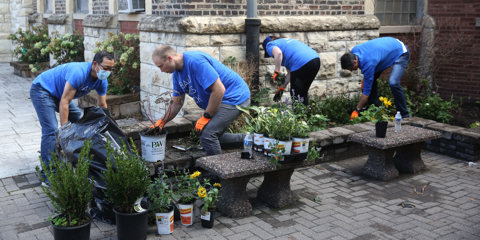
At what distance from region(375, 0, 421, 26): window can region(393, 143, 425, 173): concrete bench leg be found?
15.5 feet

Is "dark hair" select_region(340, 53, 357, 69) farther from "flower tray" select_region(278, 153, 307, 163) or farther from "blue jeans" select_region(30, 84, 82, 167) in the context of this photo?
"blue jeans" select_region(30, 84, 82, 167)

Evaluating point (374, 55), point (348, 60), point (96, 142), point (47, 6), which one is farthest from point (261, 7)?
point (47, 6)

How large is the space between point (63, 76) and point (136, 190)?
6.36 feet

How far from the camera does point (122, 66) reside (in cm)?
920

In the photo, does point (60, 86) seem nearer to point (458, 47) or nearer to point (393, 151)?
point (393, 151)

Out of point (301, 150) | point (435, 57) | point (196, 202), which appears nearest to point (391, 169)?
point (301, 150)

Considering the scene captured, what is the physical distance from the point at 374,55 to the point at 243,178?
3.49 meters

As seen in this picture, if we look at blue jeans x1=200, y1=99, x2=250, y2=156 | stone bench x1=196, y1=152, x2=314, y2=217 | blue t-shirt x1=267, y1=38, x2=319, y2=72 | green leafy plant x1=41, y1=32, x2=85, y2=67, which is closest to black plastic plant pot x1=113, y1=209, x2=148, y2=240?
stone bench x1=196, y1=152, x2=314, y2=217

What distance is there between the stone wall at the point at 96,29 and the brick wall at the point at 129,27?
0.14 m

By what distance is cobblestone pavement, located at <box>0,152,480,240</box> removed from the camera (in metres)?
4.41

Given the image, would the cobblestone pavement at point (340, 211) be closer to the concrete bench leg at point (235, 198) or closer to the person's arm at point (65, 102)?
the concrete bench leg at point (235, 198)

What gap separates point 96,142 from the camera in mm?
4566

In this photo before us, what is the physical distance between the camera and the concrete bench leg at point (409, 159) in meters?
6.13

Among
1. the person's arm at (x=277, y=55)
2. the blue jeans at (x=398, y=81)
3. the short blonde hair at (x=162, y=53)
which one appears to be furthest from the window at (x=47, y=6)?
the short blonde hair at (x=162, y=53)
